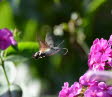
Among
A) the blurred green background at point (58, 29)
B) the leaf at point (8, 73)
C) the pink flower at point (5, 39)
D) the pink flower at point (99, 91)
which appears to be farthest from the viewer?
the blurred green background at point (58, 29)

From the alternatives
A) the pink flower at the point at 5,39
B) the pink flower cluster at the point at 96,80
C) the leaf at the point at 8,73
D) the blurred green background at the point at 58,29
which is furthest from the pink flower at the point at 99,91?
the blurred green background at the point at 58,29

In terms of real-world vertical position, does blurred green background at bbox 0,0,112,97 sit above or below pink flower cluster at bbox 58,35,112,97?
above

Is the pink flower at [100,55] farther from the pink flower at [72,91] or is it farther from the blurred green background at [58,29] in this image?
the blurred green background at [58,29]

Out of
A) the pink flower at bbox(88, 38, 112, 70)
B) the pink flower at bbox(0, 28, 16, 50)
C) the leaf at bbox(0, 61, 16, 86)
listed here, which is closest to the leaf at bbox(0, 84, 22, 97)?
the leaf at bbox(0, 61, 16, 86)

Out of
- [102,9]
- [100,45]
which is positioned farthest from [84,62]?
[100,45]

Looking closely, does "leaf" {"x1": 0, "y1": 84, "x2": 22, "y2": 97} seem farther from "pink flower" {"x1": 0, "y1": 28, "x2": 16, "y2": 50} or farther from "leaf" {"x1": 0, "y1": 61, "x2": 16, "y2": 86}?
"pink flower" {"x1": 0, "y1": 28, "x2": 16, "y2": 50}

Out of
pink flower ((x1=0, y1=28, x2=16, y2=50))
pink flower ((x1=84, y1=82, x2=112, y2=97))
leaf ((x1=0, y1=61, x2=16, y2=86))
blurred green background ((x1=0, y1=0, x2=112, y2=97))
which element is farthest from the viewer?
blurred green background ((x1=0, y1=0, x2=112, y2=97))
